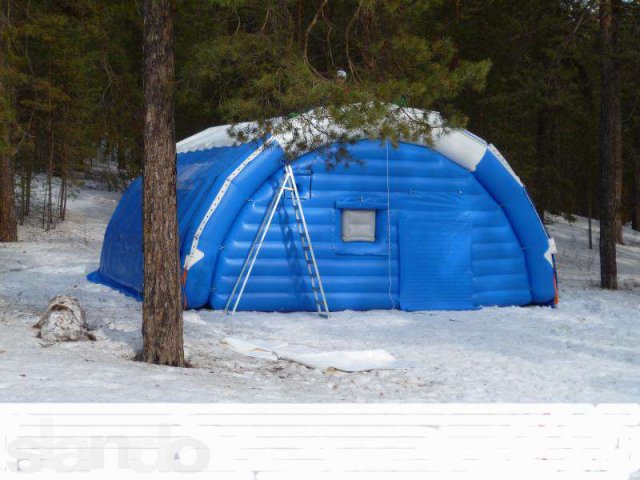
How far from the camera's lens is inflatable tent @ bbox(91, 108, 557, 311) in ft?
35.7

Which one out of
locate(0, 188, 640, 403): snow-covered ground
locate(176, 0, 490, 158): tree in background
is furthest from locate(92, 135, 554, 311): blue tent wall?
locate(176, 0, 490, 158): tree in background

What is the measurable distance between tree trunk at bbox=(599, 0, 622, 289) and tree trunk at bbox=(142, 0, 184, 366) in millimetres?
8860

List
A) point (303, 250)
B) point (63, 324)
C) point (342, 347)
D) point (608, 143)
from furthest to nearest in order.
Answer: point (608, 143), point (303, 250), point (342, 347), point (63, 324)

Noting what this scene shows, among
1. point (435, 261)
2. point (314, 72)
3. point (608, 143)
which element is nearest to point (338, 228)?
point (435, 261)

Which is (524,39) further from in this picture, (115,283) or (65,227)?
(65,227)

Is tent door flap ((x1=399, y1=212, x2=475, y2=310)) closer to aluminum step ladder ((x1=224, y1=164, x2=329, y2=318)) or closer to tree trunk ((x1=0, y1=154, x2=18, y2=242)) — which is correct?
aluminum step ladder ((x1=224, y1=164, x2=329, y2=318))

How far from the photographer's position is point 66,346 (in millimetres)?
8070

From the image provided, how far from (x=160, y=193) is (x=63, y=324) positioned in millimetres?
1845

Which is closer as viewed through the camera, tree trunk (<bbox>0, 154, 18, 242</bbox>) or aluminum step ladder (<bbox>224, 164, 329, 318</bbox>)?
aluminum step ladder (<bbox>224, 164, 329, 318</bbox>)

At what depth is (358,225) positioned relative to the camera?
11555 millimetres

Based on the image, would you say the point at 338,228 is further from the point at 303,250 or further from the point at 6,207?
the point at 6,207

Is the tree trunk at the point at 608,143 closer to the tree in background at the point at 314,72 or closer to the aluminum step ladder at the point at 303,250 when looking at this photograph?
the aluminum step ladder at the point at 303,250
